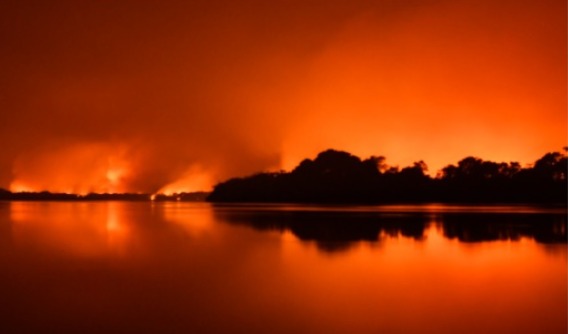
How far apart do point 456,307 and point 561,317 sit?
1.69 m

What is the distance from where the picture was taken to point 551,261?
53.9 feet

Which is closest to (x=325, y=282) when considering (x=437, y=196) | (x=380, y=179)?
(x=437, y=196)

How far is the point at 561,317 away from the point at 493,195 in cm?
7550

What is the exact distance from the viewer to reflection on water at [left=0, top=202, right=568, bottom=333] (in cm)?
957

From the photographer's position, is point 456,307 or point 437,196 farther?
point 437,196

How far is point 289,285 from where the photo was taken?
13125mm

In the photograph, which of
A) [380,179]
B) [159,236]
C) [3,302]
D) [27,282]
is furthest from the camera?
[380,179]

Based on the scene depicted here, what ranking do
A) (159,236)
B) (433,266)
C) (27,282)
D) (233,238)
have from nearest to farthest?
1. (27,282)
2. (433,266)
3. (233,238)
4. (159,236)

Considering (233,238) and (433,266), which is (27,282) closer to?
(433,266)

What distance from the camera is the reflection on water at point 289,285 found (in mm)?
9570

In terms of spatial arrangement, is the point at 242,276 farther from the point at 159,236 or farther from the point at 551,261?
the point at 159,236

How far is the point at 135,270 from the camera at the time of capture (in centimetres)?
1523

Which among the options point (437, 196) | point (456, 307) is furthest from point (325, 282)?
point (437, 196)

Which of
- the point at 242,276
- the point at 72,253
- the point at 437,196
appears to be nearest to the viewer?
the point at 242,276
